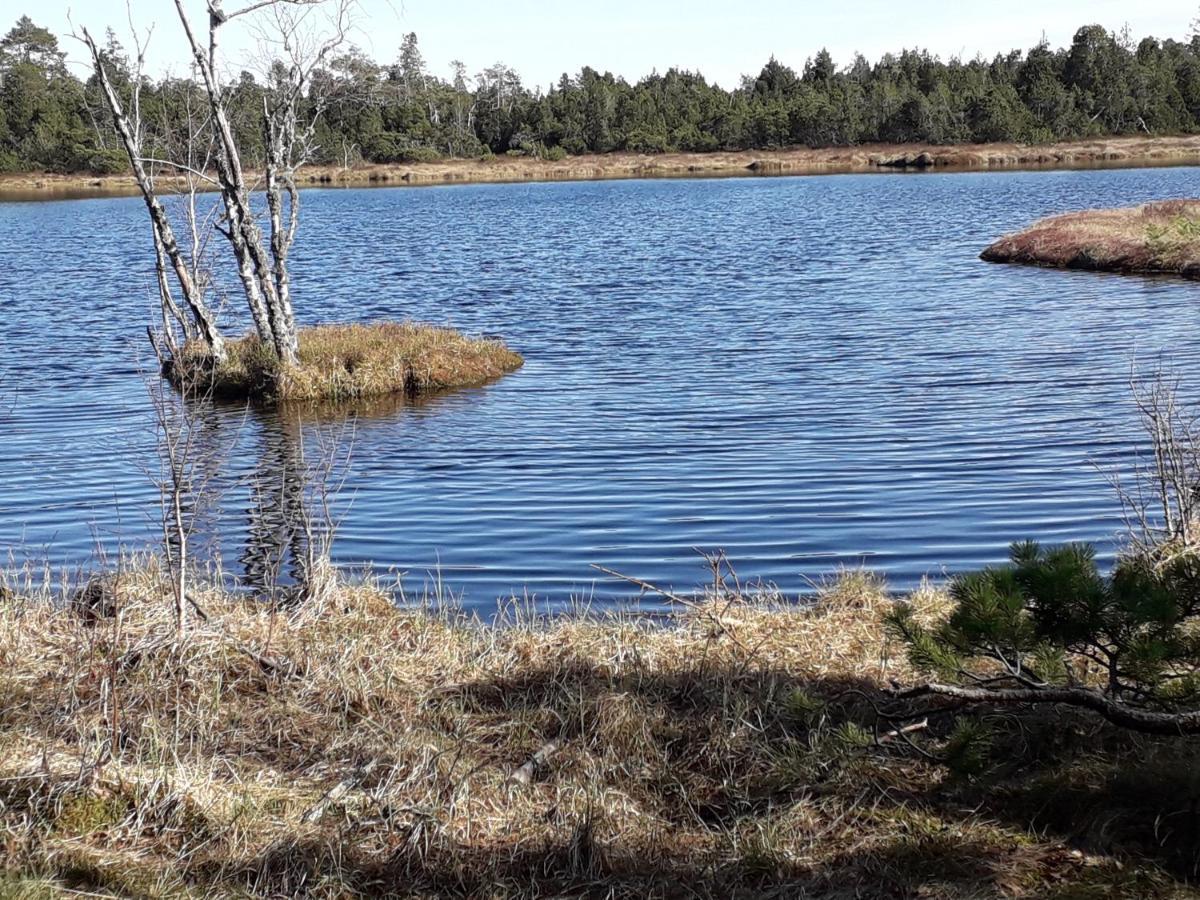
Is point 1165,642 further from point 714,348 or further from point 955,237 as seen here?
point 955,237

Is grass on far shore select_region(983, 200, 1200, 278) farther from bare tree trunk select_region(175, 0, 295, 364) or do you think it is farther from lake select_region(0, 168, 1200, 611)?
bare tree trunk select_region(175, 0, 295, 364)

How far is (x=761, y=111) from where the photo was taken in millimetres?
126250

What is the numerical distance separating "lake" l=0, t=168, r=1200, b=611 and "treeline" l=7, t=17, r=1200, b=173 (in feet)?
237

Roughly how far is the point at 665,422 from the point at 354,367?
269 inches

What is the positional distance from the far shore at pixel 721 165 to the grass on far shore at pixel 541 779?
95676 millimetres

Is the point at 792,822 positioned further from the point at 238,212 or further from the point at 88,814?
the point at 238,212

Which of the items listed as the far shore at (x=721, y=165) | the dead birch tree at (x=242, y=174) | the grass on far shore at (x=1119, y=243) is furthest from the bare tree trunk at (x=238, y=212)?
the far shore at (x=721, y=165)

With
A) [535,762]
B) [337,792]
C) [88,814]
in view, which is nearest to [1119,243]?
[535,762]

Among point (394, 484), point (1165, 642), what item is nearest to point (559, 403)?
point (394, 484)

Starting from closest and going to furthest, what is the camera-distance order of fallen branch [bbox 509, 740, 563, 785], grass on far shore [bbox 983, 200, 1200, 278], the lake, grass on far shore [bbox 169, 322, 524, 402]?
fallen branch [bbox 509, 740, 563, 785] < the lake < grass on far shore [bbox 169, 322, 524, 402] < grass on far shore [bbox 983, 200, 1200, 278]

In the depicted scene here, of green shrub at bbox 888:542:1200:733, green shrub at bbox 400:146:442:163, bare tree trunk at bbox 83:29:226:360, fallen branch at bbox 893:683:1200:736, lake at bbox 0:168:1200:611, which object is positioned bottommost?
lake at bbox 0:168:1200:611

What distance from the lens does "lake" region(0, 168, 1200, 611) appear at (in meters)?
11.7

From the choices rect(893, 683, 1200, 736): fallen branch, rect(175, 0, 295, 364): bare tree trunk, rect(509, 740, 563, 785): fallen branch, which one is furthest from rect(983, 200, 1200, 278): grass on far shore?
rect(509, 740, 563, 785): fallen branch

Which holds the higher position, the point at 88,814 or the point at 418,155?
the point at 418,155
